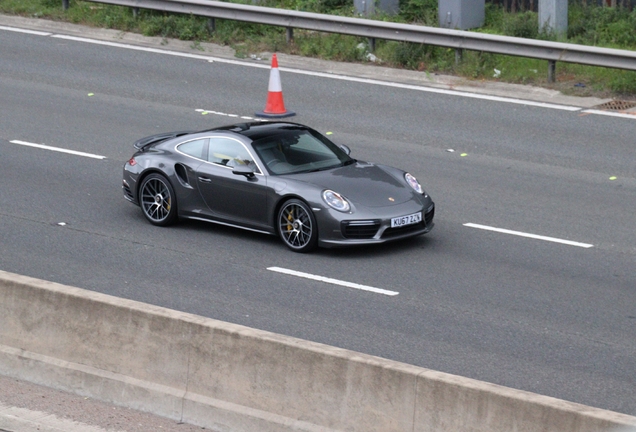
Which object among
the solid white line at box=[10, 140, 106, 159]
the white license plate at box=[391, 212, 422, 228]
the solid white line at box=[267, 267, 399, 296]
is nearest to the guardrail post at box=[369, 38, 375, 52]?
the solid white line at box=[10, 140, 106, 159]

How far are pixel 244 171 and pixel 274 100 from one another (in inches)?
214

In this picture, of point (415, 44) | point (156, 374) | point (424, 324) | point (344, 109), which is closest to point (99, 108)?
point (344, 109)

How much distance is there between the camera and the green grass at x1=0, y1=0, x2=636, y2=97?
19.1m

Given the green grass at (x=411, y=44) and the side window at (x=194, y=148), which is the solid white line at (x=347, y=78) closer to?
the green grass at (x=411, y=44)

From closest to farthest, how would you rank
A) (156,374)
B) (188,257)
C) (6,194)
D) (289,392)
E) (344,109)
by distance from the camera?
A: 1. (289,392)
2. (156,374)
3. (188,257)
4. (6,194)
5. (344,109)

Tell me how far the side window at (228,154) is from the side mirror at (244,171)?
46mm

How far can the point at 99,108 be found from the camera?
707 inches

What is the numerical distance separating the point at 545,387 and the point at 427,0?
632 inches

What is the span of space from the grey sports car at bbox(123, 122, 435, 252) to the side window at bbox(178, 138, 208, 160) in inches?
0.6

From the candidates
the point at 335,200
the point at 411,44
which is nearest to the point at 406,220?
the point at 335,200

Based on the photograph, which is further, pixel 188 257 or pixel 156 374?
pixel 188 257

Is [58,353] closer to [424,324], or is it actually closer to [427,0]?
[424,324]

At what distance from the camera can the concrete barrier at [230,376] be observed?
6.50m

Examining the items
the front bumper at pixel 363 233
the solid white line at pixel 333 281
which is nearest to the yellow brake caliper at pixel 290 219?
the front bumper at pixel 363 233
